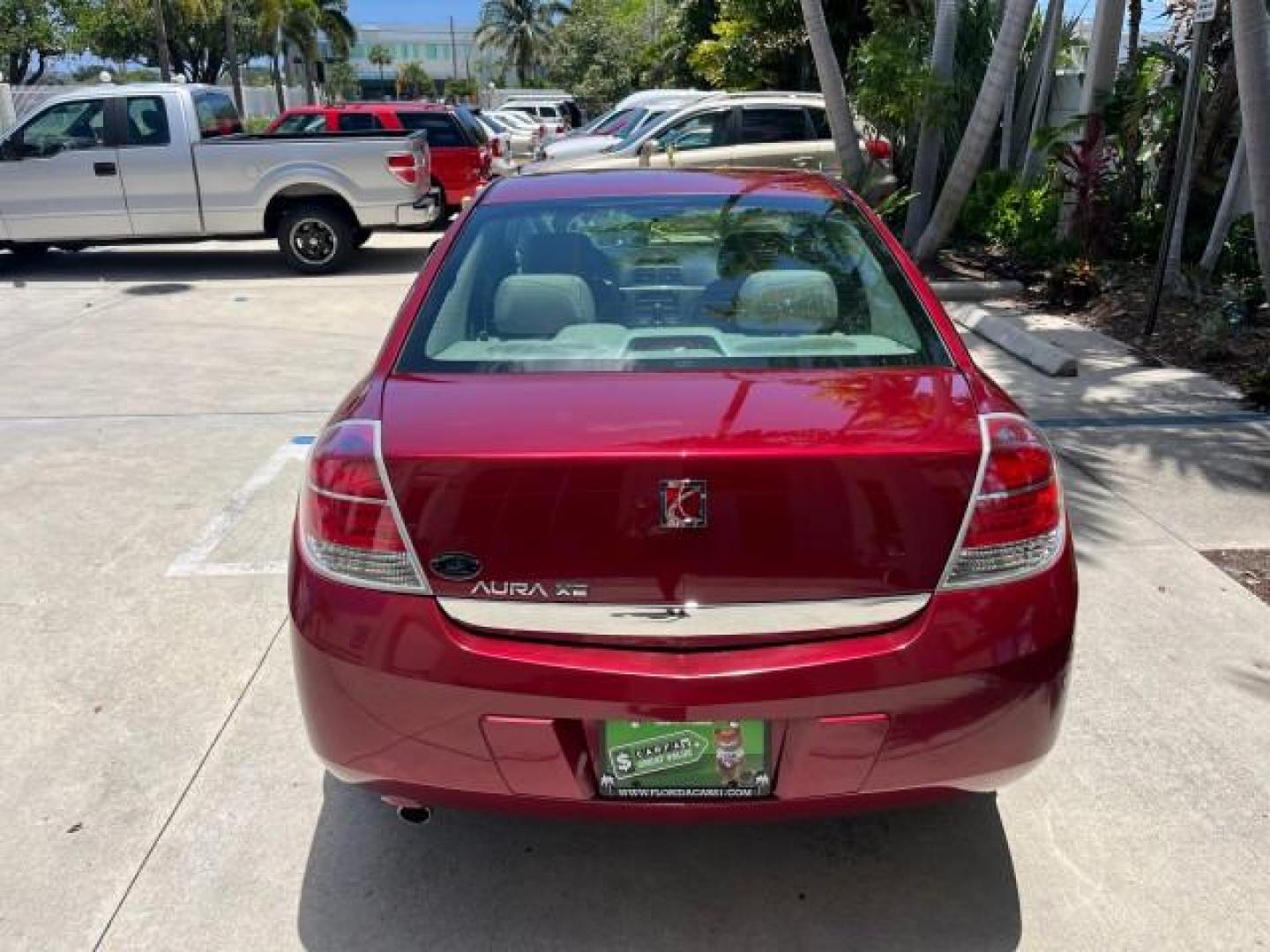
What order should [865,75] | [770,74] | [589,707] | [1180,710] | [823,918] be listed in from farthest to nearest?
[770,74] → [865,75] → [1180,710] → [823,918] → [589,707]

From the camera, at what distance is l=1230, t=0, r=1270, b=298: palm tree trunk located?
22.2 ft

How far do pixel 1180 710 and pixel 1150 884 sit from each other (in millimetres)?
890

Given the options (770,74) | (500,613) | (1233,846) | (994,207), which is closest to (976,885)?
(1233,846)

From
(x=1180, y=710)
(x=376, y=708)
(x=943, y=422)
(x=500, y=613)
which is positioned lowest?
(x=1180, y=710)

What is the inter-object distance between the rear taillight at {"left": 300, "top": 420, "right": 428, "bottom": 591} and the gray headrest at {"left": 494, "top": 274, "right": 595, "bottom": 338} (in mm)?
741

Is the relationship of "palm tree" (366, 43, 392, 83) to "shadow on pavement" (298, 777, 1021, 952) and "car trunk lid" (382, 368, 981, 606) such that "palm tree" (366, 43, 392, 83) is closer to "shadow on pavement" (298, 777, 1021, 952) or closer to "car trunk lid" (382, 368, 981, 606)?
"shadow on pavement" (298, 777, 1021, 952)

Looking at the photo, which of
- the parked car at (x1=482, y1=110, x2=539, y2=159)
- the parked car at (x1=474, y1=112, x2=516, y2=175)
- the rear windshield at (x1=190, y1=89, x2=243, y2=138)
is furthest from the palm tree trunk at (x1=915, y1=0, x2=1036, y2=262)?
the parked car at (x1=482, y1=110, x2=539, y2=159)

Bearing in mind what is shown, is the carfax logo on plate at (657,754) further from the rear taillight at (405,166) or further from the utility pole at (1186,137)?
the rear taillight at (405,166)

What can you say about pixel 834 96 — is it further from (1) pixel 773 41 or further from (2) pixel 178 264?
(1) pixel 773 41

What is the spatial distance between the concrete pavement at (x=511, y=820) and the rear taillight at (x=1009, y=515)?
0.90 meters

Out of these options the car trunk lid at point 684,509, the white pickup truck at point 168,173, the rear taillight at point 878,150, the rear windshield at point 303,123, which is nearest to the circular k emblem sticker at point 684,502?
the car trunk lid at point 684,509

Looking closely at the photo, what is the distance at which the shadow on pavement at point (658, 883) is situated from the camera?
2539 millimetres

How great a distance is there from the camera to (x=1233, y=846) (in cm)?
278

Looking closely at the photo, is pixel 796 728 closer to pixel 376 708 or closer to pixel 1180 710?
pixel 376 708
